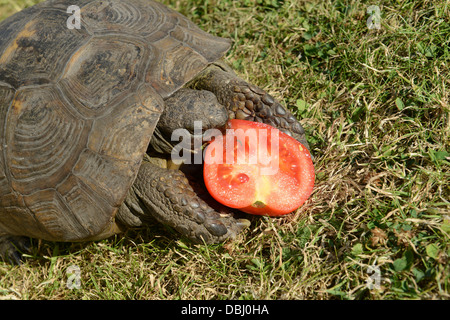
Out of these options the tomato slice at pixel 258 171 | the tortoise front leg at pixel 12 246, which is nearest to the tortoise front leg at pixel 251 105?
the tomato slice at pixel 258 171

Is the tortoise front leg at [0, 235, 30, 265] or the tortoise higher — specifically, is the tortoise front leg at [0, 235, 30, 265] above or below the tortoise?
below

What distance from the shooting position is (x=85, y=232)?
2.74 m

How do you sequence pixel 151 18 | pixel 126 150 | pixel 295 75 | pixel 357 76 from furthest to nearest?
pixel 295 75, pixel 357 76, pixel 151 18, pixel 126 150

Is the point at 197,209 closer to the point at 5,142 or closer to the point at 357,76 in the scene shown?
the point at 5,142

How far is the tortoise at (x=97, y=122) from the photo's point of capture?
2594 millimetres

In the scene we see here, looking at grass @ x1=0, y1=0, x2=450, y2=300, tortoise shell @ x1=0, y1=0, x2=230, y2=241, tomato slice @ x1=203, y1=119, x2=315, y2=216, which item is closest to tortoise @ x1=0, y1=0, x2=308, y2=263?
tortoise shell @ x1=0, y1=0, x2=230, y2=241

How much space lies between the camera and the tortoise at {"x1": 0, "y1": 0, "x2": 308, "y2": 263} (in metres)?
2.59

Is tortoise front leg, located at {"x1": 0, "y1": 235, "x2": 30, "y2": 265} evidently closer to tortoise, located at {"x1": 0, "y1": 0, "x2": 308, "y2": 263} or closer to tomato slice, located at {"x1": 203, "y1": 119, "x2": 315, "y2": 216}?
tortoise, located at {"x1": 0, "y1": 0, "x2": 308, "y2": 263}

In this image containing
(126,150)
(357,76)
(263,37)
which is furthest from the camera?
(263,37)

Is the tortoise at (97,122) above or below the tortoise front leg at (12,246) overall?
above

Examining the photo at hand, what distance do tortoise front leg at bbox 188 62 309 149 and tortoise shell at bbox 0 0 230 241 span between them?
314 mm

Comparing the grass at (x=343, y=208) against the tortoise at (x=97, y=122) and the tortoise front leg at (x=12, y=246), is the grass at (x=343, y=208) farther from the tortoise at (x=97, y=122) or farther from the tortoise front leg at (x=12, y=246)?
the tortoise at (x=97, y=122)

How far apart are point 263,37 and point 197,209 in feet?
7.38

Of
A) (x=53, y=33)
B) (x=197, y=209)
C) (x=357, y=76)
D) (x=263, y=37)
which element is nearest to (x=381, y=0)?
(x=357, y=76)
